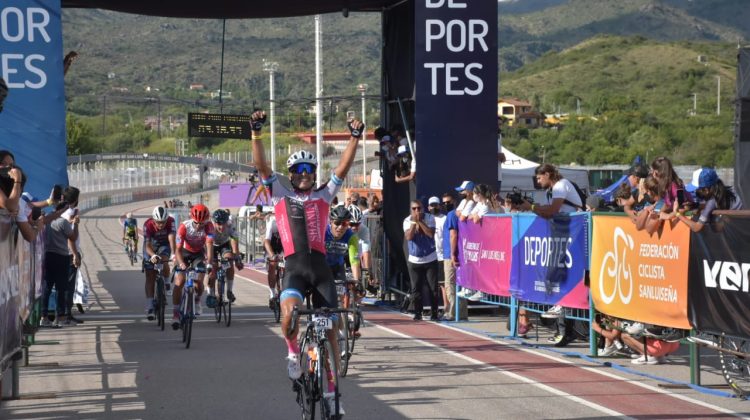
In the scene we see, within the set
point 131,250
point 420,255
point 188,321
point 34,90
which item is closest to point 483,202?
point 420,255

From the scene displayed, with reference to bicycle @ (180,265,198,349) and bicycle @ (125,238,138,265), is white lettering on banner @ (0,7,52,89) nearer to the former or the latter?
bicycle @ (180,265,198,349)

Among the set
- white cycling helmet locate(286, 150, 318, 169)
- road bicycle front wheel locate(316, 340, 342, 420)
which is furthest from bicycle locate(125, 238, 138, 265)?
road bicycle front wheel locate(316, 340, 342, 420)

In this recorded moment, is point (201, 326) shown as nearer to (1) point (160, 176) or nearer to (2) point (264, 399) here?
(2) point (264, 399)

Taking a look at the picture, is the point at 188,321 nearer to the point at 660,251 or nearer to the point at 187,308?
the point at 187,308

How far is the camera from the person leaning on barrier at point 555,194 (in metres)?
15.6

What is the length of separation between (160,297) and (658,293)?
8068 millimetres

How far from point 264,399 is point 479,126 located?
36.6 ft

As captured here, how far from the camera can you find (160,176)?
5974 inches

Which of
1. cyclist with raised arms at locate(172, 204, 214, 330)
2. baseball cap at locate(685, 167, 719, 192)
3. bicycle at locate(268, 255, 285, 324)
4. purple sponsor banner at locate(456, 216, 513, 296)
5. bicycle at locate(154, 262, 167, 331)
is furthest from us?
bicycle at locate(154, 262, 167, 331)

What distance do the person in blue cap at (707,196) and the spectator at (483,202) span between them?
272 inches

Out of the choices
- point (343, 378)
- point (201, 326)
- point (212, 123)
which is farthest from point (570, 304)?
point (212, 123)

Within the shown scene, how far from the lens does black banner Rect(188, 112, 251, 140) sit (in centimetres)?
4625

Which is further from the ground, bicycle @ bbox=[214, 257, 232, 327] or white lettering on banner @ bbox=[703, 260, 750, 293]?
white lettering on banner @ bbox=[703, 260, 750, 293]

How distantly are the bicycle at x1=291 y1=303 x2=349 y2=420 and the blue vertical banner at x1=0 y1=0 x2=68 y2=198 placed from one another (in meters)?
10.9
